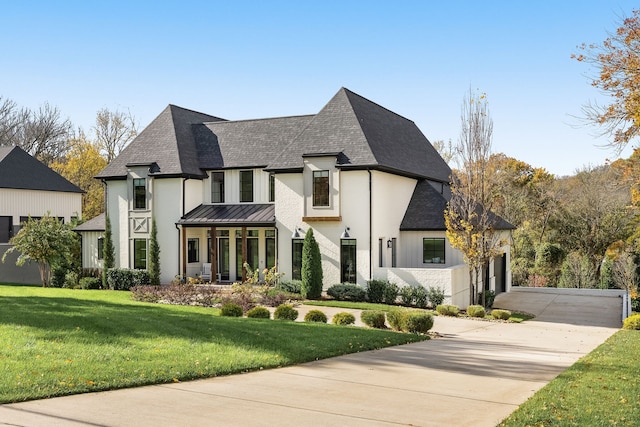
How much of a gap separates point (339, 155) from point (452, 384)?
17.1m

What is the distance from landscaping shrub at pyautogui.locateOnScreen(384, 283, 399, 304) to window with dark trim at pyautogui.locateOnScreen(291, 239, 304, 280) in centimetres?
424

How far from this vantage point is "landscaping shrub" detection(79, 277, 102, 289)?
29312 millimetres

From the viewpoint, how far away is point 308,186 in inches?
1028

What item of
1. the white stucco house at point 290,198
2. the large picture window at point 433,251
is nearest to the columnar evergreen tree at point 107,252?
the white stucco house at point 290,198

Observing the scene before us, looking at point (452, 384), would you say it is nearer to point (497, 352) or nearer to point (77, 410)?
point (497, 352)

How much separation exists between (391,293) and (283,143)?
9.80 m

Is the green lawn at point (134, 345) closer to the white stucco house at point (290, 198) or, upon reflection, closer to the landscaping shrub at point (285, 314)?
the landscaping shrub at point (285, 314)

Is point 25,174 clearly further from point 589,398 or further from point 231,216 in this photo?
point 589,398

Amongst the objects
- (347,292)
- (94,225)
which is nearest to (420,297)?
(347,292)

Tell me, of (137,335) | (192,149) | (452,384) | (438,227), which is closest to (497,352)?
(452,384)

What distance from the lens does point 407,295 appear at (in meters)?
23.6

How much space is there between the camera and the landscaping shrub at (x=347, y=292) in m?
24.4

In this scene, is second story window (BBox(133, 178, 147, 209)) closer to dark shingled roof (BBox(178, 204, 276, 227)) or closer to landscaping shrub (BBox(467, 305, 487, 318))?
dark shingled roof (BBox(178, 204, 276, 227))

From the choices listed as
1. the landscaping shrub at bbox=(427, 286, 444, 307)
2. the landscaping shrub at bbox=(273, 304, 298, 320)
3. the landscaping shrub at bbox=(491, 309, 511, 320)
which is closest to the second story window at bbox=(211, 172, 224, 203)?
the landscaping shrub at bbox=(427, 286, 444, 307)
